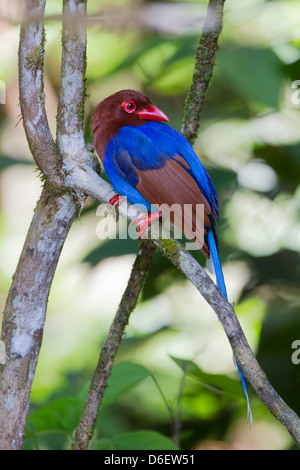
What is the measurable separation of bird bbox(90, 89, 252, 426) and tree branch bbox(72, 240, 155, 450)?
199 millimetres

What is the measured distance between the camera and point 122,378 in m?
2.19

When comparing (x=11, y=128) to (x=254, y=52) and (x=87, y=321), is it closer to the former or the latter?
(x=87, y=321)

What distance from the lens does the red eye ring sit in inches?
87.5

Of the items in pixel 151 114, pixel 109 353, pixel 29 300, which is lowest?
pixel 109 353

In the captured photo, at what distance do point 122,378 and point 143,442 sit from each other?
25 cm

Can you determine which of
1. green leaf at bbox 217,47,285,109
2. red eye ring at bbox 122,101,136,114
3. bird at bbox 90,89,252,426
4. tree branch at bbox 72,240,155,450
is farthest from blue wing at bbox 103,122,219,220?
green leaf at bbox 217,47,285,109

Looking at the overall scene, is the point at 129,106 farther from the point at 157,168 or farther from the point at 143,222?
the point at 143,222

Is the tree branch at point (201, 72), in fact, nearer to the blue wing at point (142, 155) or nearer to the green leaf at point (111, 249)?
the blue wing at point (142, 155)

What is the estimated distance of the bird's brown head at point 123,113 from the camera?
220cm

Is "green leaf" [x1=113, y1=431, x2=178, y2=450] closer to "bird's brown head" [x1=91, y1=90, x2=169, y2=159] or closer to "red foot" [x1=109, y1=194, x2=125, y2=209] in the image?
"red foot" [x1=109, y1=194, x2=125, y2=209]

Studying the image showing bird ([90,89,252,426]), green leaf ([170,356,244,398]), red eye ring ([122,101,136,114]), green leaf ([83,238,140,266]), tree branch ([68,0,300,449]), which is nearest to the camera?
tree branch ([68,0,300,449])

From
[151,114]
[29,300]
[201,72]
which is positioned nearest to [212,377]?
[29,300]

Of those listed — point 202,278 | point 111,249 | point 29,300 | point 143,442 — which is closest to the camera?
point 202,278
